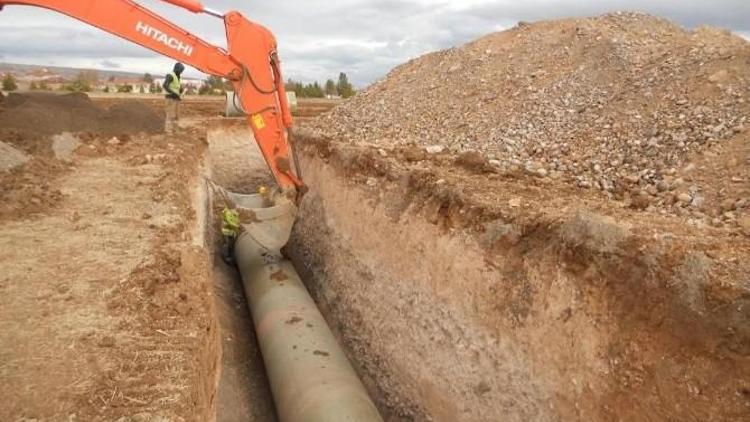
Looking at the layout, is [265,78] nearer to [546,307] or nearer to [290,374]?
[290,374]

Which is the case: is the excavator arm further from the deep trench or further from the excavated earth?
the deep trench

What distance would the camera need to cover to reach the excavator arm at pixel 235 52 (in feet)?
25.1

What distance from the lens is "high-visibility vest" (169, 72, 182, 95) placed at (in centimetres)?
1236

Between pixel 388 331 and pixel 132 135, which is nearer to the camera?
pixel 388 331

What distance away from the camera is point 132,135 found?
12.6m

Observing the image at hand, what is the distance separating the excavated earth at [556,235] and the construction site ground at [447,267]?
0.08 feet

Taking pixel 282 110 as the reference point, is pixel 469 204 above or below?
below

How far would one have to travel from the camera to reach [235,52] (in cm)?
819

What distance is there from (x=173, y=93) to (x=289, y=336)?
7300 millimetres

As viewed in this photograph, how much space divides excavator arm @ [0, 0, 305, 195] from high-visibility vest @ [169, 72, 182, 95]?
4.55 metres

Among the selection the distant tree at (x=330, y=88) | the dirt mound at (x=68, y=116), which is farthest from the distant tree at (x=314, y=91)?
the dirt mound at (x=68, y=116)

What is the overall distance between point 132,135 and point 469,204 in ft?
27.6

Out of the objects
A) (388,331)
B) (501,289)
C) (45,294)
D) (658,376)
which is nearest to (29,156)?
(45,294)

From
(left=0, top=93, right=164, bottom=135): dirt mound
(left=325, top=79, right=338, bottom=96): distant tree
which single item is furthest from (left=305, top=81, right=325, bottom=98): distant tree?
(left=0, top=93, right=164, bottom=135): dirt mound
